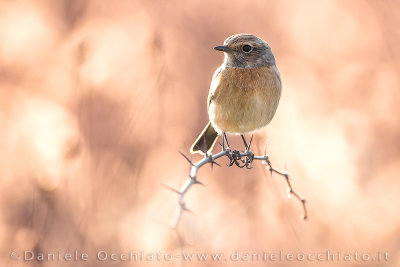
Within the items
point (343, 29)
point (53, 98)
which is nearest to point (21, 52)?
point (53, 98)

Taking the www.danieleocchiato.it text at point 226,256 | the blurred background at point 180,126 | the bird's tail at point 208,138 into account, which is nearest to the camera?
the www.danieleocchiato.it text at point 226,256

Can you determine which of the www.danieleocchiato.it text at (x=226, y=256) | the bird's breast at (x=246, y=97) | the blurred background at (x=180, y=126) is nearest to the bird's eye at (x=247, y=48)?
the bird's breast at (x=246, y=97)

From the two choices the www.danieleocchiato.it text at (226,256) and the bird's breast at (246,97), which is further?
the bird's breast at (246,97)

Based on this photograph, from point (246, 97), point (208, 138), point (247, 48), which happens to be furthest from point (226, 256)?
point (247, 48)

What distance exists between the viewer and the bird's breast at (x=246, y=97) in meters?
4.45

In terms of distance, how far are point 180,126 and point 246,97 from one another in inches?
27.1

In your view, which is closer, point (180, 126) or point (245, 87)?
point (245, 87)

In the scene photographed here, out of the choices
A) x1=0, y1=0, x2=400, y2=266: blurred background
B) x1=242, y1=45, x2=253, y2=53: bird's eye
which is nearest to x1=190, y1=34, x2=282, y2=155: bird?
x1=242, y1=45, x2=253, y2=53: bird's eye

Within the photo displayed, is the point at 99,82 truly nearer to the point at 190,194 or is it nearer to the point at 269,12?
the point at 190,194

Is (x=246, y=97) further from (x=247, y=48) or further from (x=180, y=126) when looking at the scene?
(x=180, y=126)

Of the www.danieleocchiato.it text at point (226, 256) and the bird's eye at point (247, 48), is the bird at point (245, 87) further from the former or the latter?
the www.danieleocchiato.it text at point (226, 256)

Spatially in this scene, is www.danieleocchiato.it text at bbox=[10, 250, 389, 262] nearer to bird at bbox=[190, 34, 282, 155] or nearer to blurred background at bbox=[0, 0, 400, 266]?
blurred background at bbox=[0, 0, 400, 266]

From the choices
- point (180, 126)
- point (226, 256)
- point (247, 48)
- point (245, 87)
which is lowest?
point (226, 256)

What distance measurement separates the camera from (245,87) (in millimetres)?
4488
